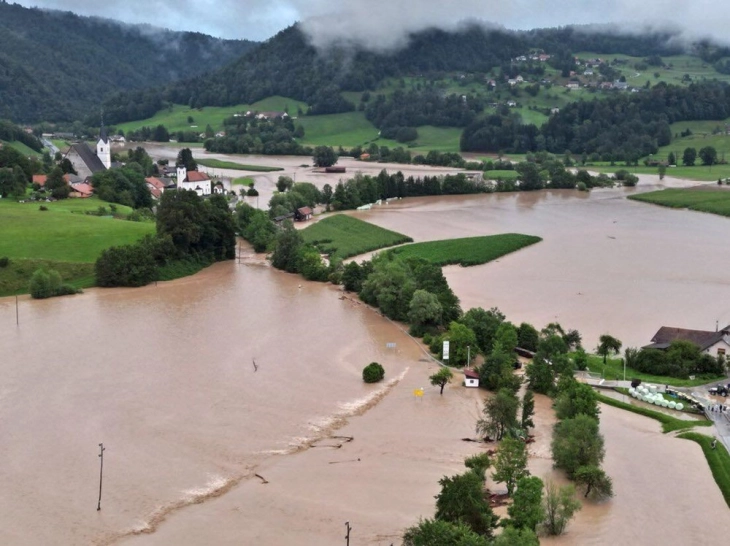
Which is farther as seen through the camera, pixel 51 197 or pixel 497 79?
pixel 497 79

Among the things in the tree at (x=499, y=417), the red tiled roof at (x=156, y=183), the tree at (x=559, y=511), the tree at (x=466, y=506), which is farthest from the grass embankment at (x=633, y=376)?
the red tiled roof at (x=156, y=183)

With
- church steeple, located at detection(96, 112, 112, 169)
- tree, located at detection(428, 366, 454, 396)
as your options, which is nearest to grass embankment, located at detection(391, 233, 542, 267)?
tree, located at detection(428, 366, 454, 396)

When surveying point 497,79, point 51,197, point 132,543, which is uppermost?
point 497,79

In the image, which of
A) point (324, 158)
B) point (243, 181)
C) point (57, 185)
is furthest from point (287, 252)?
point (324, 158)

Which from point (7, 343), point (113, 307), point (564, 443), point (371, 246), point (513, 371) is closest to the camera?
point (564, 443)

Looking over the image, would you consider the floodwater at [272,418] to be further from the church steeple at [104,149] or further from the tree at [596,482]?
the church steeple at [104,149]

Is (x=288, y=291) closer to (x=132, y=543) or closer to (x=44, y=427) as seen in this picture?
(x=44, y=427)

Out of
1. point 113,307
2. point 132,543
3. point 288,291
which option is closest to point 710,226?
point 288,291
